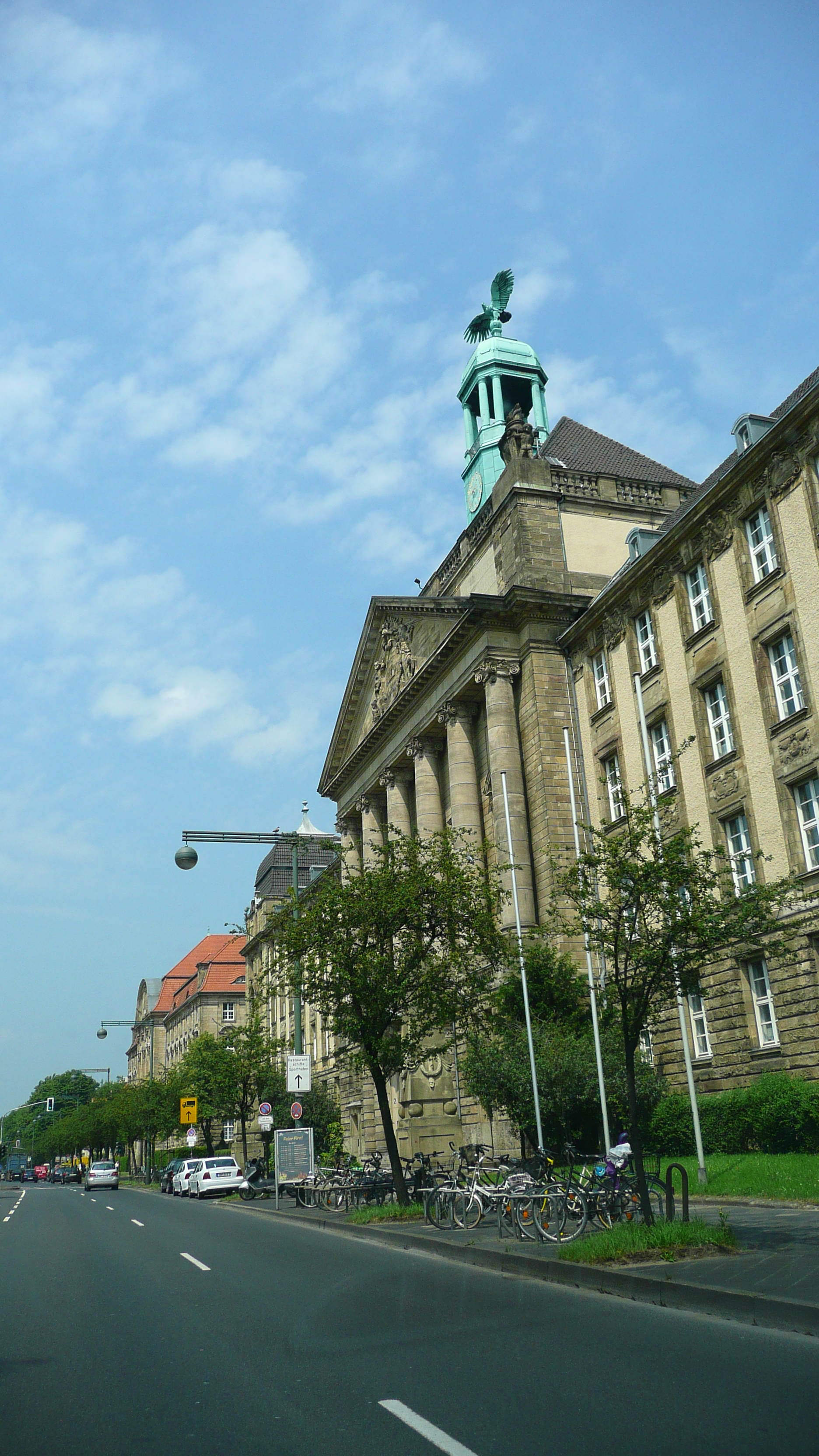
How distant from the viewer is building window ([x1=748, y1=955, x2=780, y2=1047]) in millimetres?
25750

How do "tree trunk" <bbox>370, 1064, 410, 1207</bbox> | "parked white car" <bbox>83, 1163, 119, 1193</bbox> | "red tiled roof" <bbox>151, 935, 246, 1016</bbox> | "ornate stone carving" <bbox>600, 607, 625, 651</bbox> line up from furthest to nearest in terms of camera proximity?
"red tiled roof" <bbox>151, 935, 246, 1016</bbox> < "parked white car" <bbox>83, 1163, 119, 1193</bbox> < "ornate stone carving" <bbox>600, 607, 625, 651</bbox> < "tree trunk" <bbox>370, 1064, 410, 1207</bbox>

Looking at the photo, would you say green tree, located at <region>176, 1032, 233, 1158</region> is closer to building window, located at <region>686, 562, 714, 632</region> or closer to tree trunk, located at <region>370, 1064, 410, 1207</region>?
tree trunk, located at <region>370, 1064, 410, 1207</region>

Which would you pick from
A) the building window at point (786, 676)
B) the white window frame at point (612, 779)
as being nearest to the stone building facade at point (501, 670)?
the white window frame at point (612, 779)

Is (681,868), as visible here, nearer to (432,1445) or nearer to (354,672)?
(432,1445)

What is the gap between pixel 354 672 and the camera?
169ft

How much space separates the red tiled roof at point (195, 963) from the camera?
106 metres

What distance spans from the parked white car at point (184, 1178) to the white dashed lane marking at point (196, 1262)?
32.3 m

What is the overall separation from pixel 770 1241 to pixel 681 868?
14.3 feet

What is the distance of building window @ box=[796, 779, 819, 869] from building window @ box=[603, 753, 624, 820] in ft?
27.0

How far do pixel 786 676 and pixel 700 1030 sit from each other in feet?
29.0

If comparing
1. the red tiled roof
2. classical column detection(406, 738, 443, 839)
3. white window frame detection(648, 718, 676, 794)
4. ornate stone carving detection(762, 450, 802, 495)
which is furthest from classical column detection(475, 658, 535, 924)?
the red tiled roof

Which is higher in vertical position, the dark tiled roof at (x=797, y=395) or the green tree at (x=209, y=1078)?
the dark tiled roof at (x=797, y=395)

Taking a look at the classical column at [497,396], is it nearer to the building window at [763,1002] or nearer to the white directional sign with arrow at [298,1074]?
the white directional sign with arrow at [298,1074]

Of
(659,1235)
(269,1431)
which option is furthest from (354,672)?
(269,1431)
